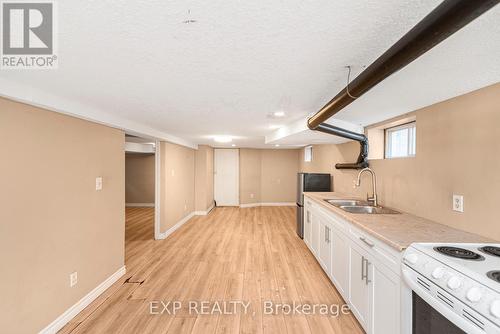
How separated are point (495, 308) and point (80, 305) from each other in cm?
314

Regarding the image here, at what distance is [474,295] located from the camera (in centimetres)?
92

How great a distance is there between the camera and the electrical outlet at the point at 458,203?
1726 millimetres

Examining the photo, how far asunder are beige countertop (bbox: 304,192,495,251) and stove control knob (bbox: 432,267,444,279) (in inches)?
10.4

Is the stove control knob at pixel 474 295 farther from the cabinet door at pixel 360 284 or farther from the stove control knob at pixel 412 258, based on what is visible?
the cabinet door at pixel 360 284

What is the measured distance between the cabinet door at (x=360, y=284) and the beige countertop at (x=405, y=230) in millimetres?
261

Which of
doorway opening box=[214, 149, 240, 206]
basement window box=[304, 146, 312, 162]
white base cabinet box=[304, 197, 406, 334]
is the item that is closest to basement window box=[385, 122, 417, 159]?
white base cabinet box=[304, 197, 406, 334]

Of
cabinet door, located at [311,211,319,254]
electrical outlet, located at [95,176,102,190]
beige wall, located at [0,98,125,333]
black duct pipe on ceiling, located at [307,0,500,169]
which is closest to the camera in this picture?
black duct pipe on ceiling, located at [307,0,500,169]

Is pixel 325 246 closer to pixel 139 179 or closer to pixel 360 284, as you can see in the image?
pixel 360 284

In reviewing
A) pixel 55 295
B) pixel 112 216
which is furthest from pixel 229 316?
pixel 112 216

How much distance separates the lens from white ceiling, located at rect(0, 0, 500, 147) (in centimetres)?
89

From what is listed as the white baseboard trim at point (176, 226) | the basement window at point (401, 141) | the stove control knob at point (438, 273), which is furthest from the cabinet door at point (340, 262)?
the white baseboard trim at point (176, 226)

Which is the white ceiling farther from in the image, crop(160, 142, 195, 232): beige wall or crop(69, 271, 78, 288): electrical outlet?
crop(160, 142, 195, 232): beige wall

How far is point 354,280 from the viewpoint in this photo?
2.04m

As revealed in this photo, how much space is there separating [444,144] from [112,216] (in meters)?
3.68
